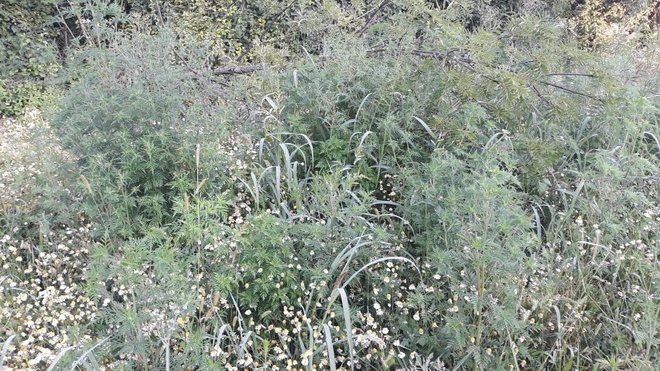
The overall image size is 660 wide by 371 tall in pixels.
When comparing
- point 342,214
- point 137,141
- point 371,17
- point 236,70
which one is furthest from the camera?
point 371,17

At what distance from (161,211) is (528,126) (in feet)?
7.20

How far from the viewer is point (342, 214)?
8.80ft

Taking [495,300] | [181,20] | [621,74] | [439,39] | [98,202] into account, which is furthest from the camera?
[181,20]

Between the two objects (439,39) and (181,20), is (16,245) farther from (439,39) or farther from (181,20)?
(181,20)

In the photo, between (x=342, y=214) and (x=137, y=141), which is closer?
(x=342, y=214)

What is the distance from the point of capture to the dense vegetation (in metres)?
2.38

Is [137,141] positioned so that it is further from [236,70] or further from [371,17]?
[371,17]

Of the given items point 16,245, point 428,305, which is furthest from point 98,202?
point 428,305

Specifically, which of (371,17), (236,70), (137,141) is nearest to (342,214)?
(137,141)

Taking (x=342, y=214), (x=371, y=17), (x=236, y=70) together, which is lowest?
(x=342, y=214)

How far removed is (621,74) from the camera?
3.93 metres

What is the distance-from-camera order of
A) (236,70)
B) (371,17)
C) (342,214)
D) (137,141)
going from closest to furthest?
(342,214) → (137,141) → (236,70) → (371,17)

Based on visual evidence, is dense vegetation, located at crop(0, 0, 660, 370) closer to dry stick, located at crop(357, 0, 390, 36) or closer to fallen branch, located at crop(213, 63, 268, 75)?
fallen branch, located at crop(213, 63, 268, 75)

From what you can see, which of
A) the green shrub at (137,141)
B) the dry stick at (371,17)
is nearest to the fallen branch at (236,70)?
the dry stick at (371,17)
